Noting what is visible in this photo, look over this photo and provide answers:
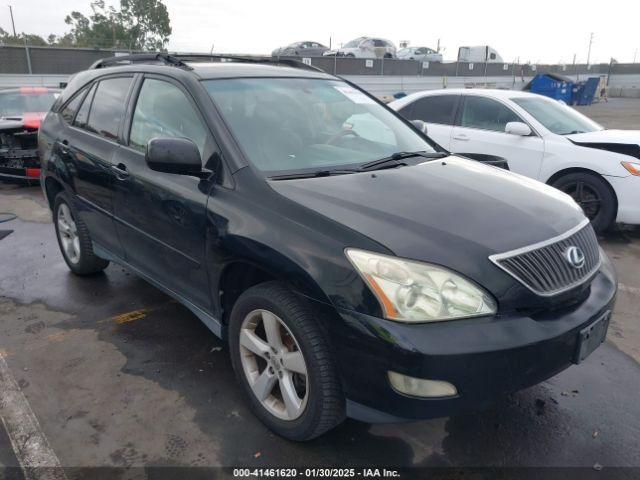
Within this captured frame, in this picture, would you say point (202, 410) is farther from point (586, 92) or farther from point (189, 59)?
point (586, 92)

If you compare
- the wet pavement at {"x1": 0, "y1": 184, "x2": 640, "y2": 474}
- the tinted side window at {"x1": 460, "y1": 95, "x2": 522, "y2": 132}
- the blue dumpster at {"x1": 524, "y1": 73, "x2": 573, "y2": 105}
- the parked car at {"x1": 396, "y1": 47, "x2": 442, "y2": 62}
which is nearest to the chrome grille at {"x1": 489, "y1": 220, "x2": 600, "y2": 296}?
the wet pavement at {"x1": 0, "y1": 184, "x2": 640, "y2": 474}

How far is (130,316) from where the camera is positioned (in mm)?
3873

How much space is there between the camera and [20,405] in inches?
112

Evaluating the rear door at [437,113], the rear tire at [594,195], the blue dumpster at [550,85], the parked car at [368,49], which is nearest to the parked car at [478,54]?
the parked car at [368,49]

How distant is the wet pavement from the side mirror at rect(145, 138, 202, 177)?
1.27 m

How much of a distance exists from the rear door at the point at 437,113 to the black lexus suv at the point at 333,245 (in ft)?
11.3

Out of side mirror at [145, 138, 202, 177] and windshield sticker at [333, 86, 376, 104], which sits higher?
windshield sticker at [333, 86, 376, 104]

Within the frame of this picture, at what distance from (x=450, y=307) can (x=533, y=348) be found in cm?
37

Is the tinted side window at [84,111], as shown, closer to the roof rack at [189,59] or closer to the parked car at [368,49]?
the roof rack at [189,59]

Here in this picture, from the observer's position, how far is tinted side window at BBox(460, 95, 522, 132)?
650cm

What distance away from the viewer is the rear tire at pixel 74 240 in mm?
4258

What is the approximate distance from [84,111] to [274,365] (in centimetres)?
282

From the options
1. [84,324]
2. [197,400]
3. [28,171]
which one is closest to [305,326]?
[197,400]

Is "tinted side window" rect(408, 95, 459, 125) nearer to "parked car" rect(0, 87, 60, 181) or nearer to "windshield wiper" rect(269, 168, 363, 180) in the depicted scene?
"windshield wiper" rect(269, 168, 363, 180)
